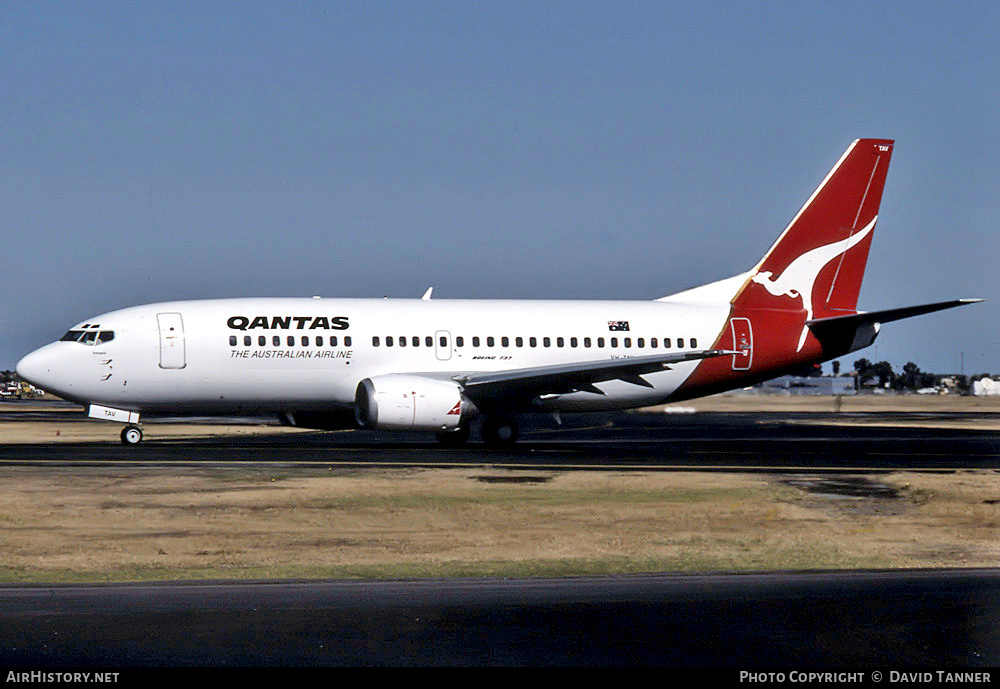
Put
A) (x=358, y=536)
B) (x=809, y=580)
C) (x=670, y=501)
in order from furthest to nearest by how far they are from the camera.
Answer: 1. (x=670, y=501)
2. (x=358, y=536)
3. (x=809, y=580)

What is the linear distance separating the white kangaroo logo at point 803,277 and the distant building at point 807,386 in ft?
10.5

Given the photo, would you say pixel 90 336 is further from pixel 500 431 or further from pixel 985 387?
pixel 985 387

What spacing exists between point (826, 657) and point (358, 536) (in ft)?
29.4

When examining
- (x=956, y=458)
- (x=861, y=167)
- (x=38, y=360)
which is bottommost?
(x=956, y=458)

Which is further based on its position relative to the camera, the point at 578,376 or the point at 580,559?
the point at 578,376

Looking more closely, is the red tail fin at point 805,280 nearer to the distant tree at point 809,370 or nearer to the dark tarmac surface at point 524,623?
the distant tree at point 809,370

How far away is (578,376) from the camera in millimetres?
36938

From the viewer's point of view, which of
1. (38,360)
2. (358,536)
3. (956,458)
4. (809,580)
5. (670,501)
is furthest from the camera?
(38,360)

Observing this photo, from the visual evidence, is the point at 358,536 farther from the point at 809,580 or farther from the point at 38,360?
the point at 38,360

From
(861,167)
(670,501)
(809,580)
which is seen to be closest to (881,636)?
(809,580)

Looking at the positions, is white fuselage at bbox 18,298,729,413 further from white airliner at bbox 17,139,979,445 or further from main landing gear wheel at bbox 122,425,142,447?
Answer: main landing gear wheel at bbox 122,425,142,447

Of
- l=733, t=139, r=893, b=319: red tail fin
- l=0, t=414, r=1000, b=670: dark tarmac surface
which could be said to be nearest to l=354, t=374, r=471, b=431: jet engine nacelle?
l=733, t=139, r=893, b=319: red tail fin

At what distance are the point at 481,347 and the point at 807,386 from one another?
6119 centimetres

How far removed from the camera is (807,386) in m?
95.4
